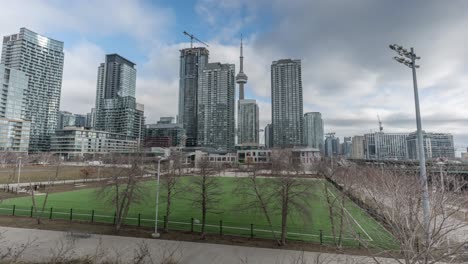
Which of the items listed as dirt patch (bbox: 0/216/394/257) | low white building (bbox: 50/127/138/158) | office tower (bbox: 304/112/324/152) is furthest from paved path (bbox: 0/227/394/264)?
office tower (bbox: 304/112/324/152)

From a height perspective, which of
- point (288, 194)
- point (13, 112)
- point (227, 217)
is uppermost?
point (13, 112)

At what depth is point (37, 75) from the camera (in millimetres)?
188125

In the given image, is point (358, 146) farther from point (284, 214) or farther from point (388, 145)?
point (284, 214)

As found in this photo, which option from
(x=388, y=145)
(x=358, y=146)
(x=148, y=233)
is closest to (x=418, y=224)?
(x=148, y=233)

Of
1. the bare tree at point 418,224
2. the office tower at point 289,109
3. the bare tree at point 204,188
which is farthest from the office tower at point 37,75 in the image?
the bare tree at point 418,224

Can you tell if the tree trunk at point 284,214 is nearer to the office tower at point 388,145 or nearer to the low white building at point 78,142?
the low white building at point 78,142

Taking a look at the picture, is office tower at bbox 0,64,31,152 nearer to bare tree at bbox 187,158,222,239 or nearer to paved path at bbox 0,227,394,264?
bare tree at bbox 187,158,222,239

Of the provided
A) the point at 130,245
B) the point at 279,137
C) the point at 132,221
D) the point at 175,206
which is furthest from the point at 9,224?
the point at 279,137

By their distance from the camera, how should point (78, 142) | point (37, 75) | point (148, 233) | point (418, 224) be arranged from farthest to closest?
point (37, 75), point (78, 142), point (148, 233), point (418, 224)

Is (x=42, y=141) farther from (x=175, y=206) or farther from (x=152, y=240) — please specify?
(x=152, y=240)

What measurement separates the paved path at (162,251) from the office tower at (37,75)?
199m

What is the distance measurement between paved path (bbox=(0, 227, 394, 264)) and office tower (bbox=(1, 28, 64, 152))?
198770 millimetres

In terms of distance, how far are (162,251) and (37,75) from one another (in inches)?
9180

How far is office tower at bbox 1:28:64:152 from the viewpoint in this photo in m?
179
